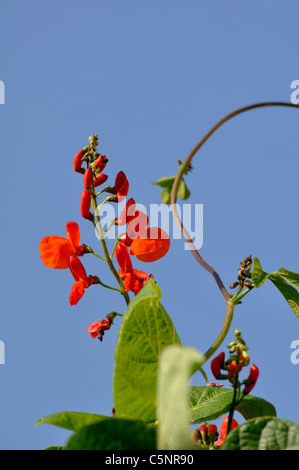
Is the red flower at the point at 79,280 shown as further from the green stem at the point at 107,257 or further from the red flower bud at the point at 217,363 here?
the red flower bud at the point at 217,363

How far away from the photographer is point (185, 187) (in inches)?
39.3

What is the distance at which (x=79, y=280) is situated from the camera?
153cm

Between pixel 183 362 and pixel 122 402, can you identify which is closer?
pixel 183 362

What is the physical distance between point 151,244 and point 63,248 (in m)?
0.29

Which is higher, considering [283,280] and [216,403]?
[283,280]

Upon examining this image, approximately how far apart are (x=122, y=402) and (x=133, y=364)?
0.08 metres

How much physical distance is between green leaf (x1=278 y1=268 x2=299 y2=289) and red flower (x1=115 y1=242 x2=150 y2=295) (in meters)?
0.39

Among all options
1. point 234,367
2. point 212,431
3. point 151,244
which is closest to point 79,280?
point 151,244

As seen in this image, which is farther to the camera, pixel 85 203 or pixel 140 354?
pixel 85 203

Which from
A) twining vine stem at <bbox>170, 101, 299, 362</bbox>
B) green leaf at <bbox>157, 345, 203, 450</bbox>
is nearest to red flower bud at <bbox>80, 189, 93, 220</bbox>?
twining vine stem at <bbox>170, 101, 299, 362</bbox>

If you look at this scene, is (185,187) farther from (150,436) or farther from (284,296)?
(284,296)

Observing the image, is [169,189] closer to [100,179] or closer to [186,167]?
[186,167]

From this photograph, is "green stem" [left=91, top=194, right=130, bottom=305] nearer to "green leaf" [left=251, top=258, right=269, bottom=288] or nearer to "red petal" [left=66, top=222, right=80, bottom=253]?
"red petal" [left=66, top=222, right=80, bottom=253]
